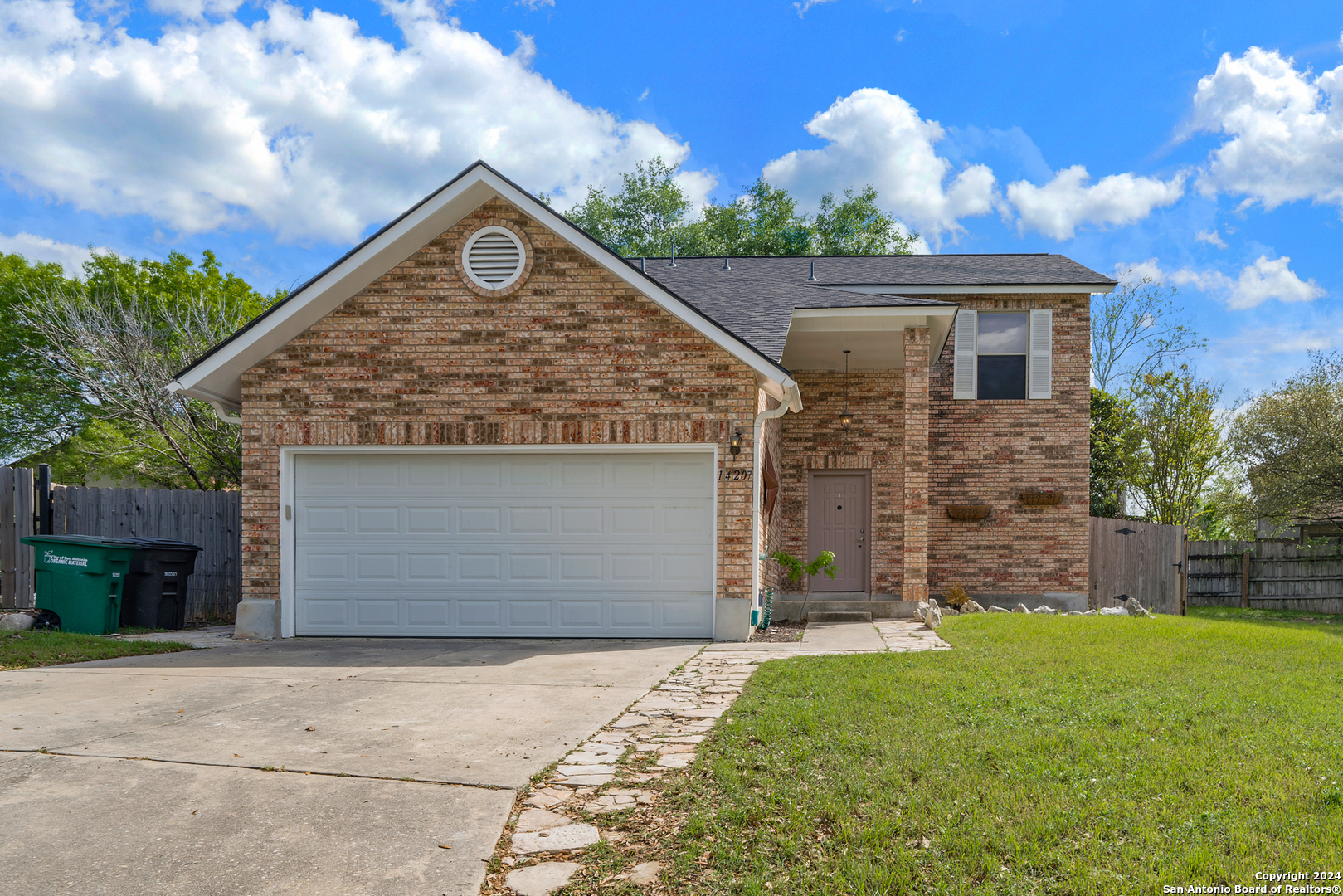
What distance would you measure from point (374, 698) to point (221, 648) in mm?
4060

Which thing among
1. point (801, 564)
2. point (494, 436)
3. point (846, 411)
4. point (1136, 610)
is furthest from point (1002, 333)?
point (494, 436)

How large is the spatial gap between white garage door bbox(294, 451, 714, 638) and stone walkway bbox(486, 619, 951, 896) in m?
2.04

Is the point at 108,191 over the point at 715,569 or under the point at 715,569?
over

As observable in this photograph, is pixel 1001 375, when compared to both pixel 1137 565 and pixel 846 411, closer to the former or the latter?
pixel 846 411

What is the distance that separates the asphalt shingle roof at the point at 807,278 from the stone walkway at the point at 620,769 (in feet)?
13.9

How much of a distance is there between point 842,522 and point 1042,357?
163 inches

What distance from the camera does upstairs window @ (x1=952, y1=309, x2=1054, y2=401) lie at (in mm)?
14523

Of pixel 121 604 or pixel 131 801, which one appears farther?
pixel 121 604

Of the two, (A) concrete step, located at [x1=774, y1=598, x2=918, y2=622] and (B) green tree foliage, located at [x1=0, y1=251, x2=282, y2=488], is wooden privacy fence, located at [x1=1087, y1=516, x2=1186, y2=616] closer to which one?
(A) concrete step, located at [x1=774, y1=598, x2=918, y2=622]

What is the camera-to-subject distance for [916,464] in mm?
11938

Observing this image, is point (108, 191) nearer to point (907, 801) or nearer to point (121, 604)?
point (121, 604)

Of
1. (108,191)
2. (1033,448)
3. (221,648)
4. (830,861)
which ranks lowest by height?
(221,648)

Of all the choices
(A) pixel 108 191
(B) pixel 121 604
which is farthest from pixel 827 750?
(A) pixel 108 191

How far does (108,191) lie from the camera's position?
27.2 meters
